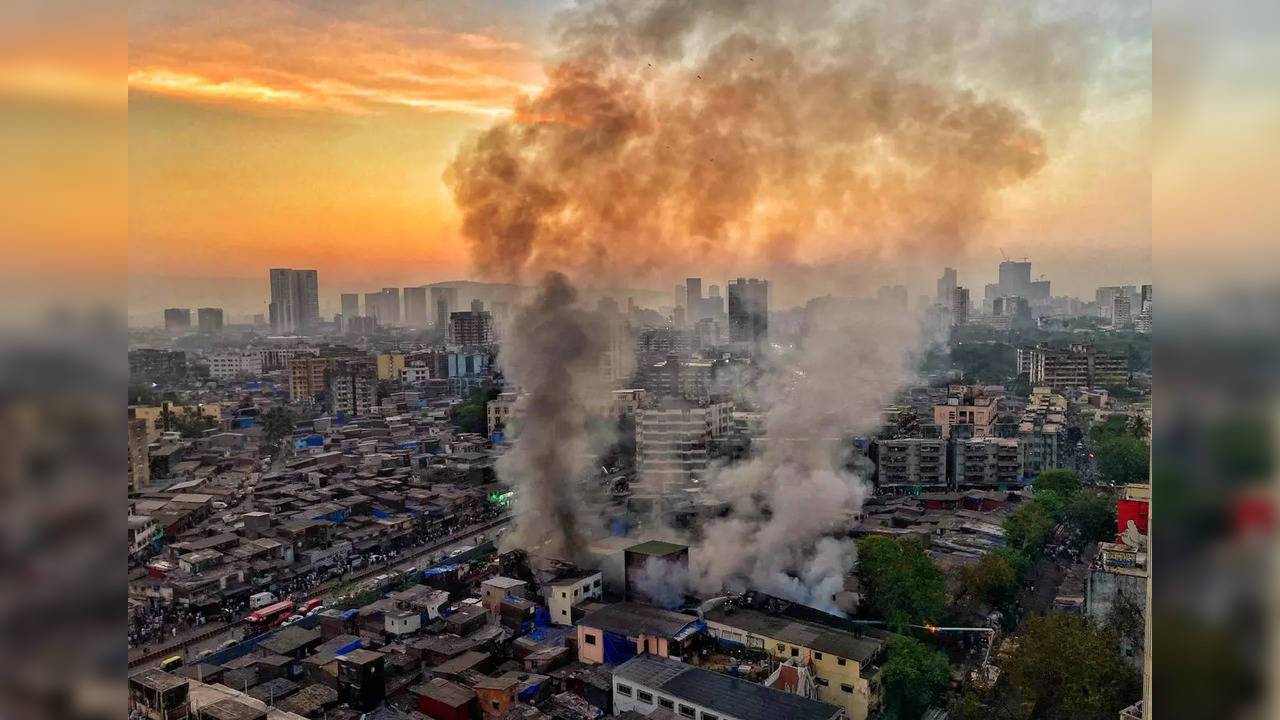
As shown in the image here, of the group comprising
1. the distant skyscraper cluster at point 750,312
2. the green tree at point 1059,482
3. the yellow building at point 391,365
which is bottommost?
the green tree at point 1059,482

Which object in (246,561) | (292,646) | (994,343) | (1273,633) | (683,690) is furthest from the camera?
(994,343)

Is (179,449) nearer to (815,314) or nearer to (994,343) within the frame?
(815,314)

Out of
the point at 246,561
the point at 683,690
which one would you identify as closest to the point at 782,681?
the point at 683,690

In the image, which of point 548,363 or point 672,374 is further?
point 672,374

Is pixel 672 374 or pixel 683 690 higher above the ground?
pixel 672 374

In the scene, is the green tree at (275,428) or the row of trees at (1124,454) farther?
the green tree at (275,428)

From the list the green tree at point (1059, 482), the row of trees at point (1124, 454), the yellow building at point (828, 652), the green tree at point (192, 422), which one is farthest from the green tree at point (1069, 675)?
the green tree at point (192, 422)

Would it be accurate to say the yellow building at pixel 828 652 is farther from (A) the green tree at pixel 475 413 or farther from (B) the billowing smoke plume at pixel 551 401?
(A) the green tree at pixel 475 413

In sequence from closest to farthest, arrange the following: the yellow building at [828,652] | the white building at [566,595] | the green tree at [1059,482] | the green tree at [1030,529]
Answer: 1. the yellow building at [828,652]
2. the white building at [566,595]
3. the green tree at [1030,529]
4. the green tree at [1059,482]
